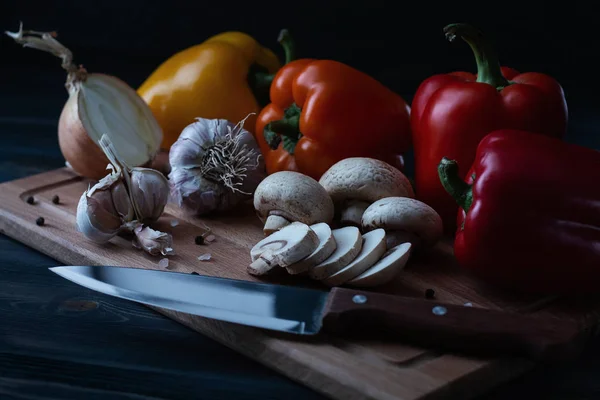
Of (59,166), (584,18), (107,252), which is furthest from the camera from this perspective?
(584,18)

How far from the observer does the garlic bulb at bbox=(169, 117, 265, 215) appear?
224cm

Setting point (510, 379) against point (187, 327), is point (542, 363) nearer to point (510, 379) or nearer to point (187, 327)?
point (510, 379)

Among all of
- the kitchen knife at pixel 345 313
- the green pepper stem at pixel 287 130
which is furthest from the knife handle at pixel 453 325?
the green pepper stem at pixel 287 130

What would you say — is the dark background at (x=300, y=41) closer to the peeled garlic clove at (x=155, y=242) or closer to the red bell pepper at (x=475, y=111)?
the peeled garlic clove at (x=155, y=242)

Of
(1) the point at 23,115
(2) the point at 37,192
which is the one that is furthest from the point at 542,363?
(1) the point at 23,115

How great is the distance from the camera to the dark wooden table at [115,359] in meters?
1.54

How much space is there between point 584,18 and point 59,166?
2.24 m

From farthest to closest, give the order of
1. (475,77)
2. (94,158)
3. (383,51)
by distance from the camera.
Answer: (383,51)
(94,158)
(475,77)

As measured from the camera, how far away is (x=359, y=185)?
81.5 inches

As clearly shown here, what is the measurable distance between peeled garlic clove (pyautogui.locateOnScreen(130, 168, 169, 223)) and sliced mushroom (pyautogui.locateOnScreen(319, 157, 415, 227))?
41cm

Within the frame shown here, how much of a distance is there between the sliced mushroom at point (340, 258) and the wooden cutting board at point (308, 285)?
0.25 ft

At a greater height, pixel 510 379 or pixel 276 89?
pixel 276 89

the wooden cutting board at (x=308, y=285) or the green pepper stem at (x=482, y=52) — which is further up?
the green pepper stem at (x=482, y=52)

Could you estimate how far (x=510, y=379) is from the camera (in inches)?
62.0
